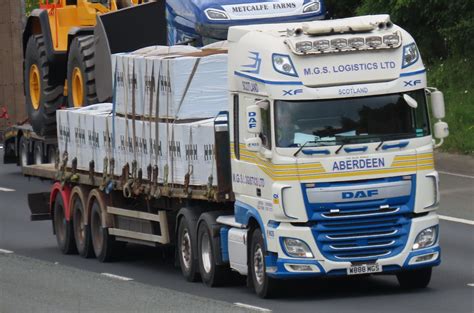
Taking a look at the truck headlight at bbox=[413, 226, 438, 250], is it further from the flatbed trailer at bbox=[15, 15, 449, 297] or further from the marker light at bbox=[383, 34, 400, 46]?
the marker light at bbox=[383, 34, 400, 46]

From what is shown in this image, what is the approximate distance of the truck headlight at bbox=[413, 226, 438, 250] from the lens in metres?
18.9

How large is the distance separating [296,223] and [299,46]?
2.06 metres

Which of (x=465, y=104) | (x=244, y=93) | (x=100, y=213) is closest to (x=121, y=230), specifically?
(x=100, y=213)

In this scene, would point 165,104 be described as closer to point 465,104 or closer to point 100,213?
point 100,213

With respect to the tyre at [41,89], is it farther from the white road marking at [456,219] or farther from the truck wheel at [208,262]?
the truck wheel at [208,262]

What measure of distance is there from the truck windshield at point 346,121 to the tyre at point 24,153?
67.4ft

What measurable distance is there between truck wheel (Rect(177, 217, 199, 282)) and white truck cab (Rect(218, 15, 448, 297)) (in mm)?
2136

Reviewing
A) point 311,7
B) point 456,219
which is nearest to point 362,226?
point 456,219

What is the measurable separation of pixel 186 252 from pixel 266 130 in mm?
3341

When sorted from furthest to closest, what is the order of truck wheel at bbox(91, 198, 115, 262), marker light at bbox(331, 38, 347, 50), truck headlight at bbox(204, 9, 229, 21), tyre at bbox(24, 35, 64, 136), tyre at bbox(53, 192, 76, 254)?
tyre at bbox(24, 35, 64, 136) < truck headlight at bbox(204, 9, 229, 21) < tyre at bbox(53, 192, 76, 254) < truck wheel at bbox(91, 198, 115, 262) < marker light at bbox(331, 38, 347, 50)

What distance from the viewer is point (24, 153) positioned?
39.6 metres

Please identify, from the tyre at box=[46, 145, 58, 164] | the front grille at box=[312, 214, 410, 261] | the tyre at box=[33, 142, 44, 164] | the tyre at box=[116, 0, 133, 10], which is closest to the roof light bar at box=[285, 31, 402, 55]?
the front grille at box=[312, 214, 410, 261]

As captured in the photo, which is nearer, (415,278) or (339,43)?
(339,43)

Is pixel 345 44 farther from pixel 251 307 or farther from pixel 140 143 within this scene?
pixel 140 143
